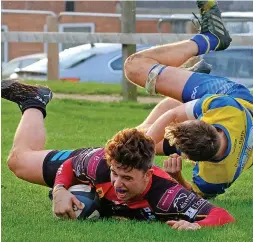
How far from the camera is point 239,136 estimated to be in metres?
7.09

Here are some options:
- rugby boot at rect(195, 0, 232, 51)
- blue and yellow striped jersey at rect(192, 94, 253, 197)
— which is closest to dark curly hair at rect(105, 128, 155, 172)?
blue and yellow striped jersey at rect(192, 94, 253, 197)

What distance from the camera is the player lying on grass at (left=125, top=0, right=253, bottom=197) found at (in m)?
6.60

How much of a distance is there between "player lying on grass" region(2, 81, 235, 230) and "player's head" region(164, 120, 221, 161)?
18cm

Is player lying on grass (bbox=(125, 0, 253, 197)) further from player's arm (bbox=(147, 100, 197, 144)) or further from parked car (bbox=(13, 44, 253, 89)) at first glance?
parked car (bbox=(13, 44, 253, 89))

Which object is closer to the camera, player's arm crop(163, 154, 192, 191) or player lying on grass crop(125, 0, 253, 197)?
player lying on grass crop(125, 0, 253, 197)

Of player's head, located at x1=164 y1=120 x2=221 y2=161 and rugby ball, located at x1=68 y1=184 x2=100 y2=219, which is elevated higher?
player's head, located at x1=164 y1=120 x2=221 y2=161

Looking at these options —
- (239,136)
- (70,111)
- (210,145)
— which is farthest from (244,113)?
(70,111)

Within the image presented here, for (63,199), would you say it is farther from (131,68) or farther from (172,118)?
(131,68)

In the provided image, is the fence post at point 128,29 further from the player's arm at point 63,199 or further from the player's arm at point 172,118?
the player's arm at point 63,199

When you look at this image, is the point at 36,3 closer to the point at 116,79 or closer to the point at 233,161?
the point at 116,79

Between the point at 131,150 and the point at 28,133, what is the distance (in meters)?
1.45

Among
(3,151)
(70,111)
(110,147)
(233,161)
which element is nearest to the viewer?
(110,147)

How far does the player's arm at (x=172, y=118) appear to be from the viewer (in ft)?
24.4

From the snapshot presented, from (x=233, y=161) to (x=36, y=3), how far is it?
952 inches
